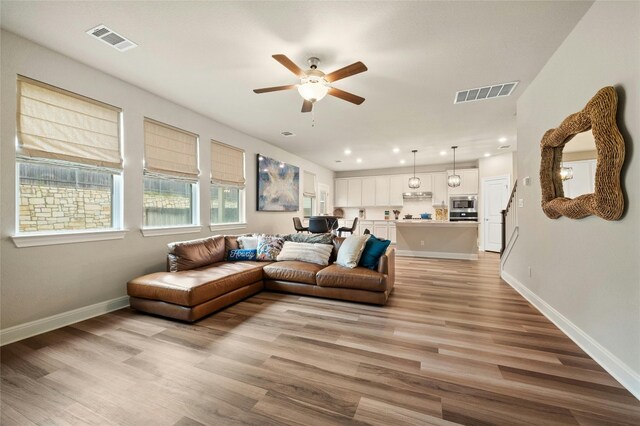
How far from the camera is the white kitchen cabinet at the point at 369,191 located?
31.5 feet

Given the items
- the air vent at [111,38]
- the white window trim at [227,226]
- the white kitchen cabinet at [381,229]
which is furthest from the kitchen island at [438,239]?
the air vent at [111,38]

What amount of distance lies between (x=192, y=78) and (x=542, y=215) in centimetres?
456

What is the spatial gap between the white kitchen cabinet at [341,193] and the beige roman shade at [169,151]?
255 inches

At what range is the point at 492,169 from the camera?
751 centimetres

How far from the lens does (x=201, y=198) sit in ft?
14.4

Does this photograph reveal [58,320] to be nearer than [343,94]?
Yes

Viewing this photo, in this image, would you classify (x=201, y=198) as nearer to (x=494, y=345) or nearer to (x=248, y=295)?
(x=248, y=295)

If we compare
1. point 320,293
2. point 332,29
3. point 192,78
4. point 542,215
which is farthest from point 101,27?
point 542,215

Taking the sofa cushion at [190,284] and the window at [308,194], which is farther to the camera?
the window at [308,194]

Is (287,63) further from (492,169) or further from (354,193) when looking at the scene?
(354,193)

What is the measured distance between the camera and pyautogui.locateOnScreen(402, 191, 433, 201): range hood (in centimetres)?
887

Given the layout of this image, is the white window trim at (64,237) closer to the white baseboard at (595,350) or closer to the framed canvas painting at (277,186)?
the framed canvas painting at (277,186)

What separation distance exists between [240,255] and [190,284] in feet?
4.53

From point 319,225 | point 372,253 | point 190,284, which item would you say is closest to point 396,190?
point 319,225
